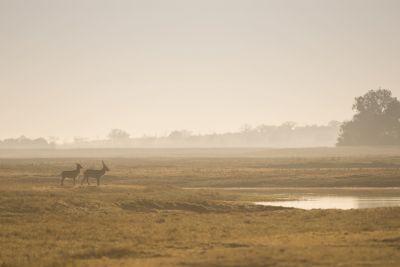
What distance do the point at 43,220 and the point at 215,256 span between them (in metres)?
13.6

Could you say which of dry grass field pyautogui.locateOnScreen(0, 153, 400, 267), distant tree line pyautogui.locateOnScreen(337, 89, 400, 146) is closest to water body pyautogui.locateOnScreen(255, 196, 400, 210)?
dry grass field pyautogui.locateOnScreen(0, 153, 400, 267)

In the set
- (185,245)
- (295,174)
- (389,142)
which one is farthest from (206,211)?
(389,142)

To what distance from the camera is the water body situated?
47.7 m

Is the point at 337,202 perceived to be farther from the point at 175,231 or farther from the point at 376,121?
the point at 376,121

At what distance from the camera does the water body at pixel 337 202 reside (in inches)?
1879

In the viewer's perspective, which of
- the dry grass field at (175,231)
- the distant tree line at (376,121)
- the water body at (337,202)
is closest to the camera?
the dry grass field at (175,231)

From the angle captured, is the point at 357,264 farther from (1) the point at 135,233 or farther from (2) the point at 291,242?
(1) the point at 135,233

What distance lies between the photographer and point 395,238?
1141 inches

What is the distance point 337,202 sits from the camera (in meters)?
51.5

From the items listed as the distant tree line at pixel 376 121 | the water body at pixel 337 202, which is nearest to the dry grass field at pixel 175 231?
the water body at pixel 337 202

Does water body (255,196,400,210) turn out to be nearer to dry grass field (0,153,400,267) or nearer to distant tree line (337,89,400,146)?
dry grass field (0,153,400,267)

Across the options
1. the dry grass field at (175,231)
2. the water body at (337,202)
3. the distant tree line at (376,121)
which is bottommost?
the water body at (337,202)

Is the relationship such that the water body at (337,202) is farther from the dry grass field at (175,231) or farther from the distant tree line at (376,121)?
the distant tree line at (376,121)

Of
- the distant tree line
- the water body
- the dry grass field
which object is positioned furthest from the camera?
the distant tree line
